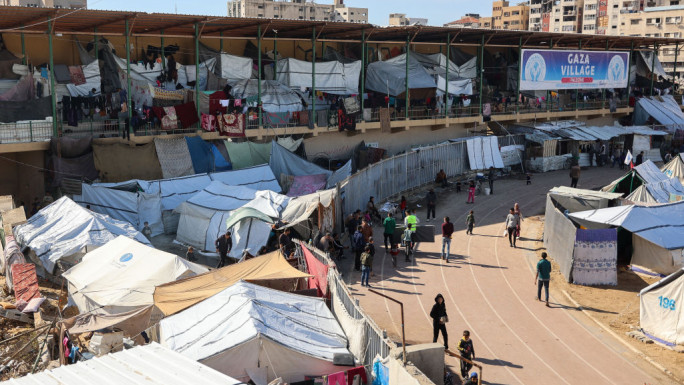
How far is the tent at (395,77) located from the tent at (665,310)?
22.1 meters

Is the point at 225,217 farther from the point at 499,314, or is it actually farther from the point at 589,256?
the point at 589,256

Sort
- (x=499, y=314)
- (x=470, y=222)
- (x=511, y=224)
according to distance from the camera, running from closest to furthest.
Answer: (x=499, y=314) → (x=511, y=224) → (x=470, y=222)

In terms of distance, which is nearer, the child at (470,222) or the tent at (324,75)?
the child at (470,222)

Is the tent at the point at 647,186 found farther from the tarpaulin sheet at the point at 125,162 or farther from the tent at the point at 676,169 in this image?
the tarpaulin sheet at the point at 125,162

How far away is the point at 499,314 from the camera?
54.2ft

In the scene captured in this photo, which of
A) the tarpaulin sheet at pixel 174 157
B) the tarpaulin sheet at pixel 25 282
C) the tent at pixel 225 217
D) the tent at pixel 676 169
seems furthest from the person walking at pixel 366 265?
the tent at pixel 676 169

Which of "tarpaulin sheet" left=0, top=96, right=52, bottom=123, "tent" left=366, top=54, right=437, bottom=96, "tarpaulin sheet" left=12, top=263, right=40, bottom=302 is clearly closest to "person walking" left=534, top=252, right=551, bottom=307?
"tarpaulin sheet" left=12, top=263, right=40, bottom=302

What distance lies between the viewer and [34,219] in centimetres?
2103

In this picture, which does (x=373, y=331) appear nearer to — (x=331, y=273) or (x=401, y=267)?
(x=331, y=273)

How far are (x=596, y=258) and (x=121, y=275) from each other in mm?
12121

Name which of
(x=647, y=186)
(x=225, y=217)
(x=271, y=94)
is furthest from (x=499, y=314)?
(x=271, y=94)

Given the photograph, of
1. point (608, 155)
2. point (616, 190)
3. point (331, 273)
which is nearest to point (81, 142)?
point (331, 273)

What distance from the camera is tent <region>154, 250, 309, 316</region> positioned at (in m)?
14.3

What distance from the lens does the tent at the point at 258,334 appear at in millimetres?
11828
